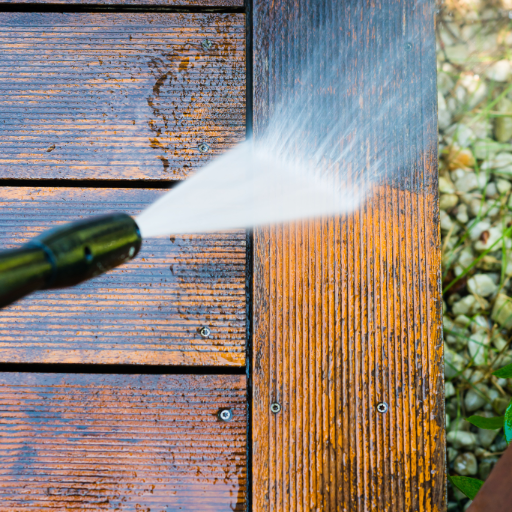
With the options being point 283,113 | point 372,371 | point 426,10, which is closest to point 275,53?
point 283,113

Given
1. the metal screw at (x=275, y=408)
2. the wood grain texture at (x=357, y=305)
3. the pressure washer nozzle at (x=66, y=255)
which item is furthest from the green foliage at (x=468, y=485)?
the pressure washer nozzle at (x=66, y=255)

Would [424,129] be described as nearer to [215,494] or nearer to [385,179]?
[385,179]

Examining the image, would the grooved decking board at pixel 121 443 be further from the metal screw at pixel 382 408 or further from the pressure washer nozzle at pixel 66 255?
the pressure washer nozzle at pixel 66 255

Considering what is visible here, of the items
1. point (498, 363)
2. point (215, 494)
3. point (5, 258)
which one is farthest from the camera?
point (498, 363)

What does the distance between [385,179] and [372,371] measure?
0.44 meters

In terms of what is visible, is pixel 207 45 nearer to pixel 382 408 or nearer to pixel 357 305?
pixel 357 305

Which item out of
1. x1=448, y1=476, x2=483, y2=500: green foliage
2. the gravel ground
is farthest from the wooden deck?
the gravel ground

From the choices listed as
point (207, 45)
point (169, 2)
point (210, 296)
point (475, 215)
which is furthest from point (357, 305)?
point (169, 2)

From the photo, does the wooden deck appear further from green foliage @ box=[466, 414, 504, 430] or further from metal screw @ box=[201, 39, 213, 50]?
green foliage @ box=[466, 414, 504, 430]

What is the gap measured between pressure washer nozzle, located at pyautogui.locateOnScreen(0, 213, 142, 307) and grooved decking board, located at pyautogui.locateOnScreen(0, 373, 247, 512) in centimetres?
46

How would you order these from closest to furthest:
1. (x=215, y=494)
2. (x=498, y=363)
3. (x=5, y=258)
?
(x=5, y=258) < (x=215, y=494) < (x=498, y=363)

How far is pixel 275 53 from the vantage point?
928mm

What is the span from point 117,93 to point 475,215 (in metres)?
1.06

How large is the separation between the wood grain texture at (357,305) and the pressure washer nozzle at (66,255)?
0.41m
